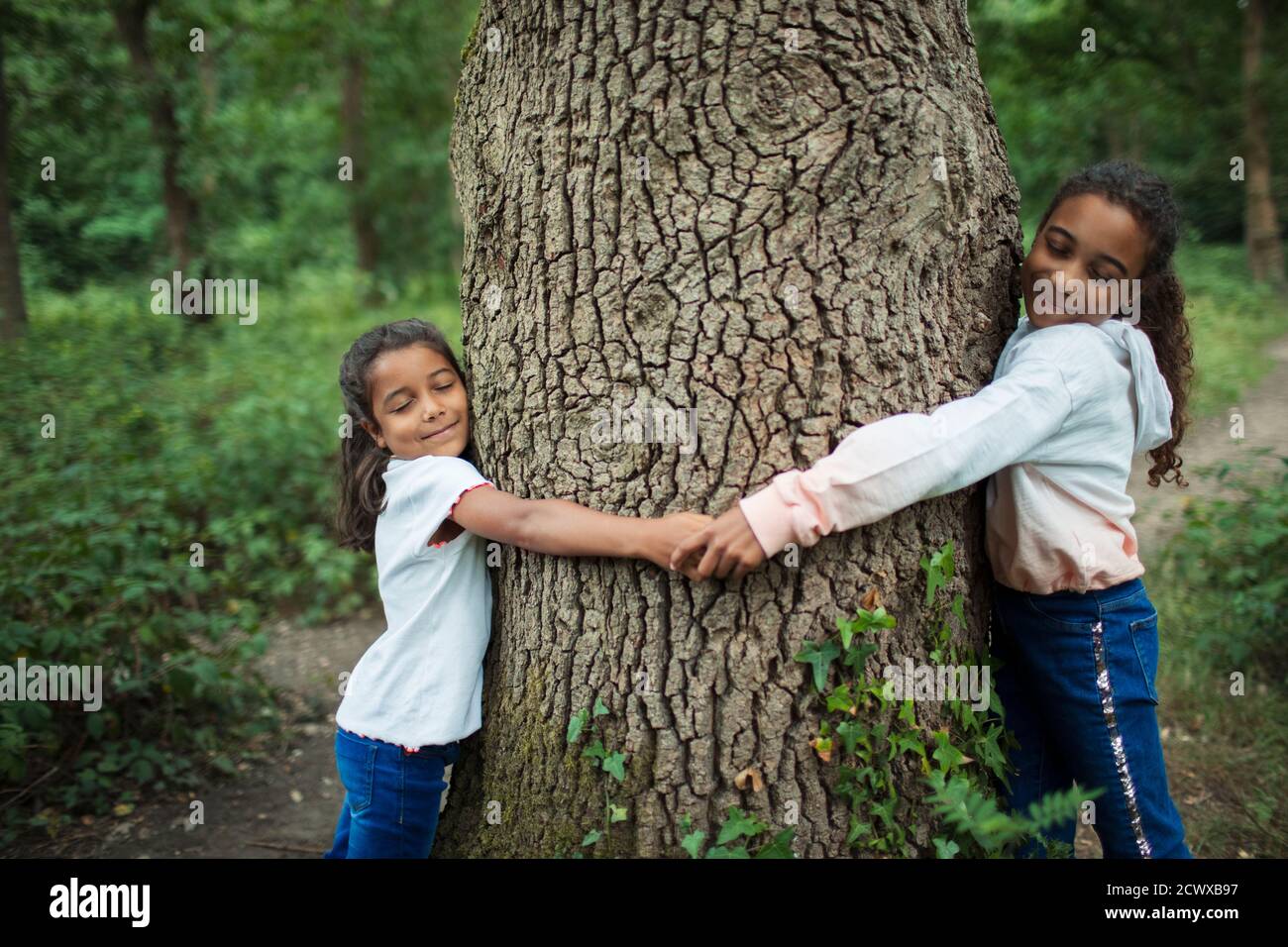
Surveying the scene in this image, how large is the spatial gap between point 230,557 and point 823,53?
4470mm

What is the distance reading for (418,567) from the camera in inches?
93.7

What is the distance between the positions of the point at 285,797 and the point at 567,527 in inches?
86.7

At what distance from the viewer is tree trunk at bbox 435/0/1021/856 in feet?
6.92

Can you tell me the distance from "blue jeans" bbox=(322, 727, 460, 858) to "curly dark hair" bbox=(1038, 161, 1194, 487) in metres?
2.04

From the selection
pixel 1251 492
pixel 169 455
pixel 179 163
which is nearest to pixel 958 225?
pixel 1251 492

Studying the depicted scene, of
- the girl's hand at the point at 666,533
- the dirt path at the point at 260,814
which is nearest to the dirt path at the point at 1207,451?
the girl's hand at the point at 666,533

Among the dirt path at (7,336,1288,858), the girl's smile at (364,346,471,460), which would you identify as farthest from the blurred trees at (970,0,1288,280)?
the girl's smile at (364,346,471,460)

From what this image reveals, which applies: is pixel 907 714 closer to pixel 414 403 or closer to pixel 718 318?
pixel 718 318

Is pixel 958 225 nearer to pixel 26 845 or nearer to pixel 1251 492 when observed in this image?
pixel 1251 492

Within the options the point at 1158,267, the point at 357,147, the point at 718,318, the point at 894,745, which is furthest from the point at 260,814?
the point at 357,147

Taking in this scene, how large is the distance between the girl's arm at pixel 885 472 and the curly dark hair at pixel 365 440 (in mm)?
856

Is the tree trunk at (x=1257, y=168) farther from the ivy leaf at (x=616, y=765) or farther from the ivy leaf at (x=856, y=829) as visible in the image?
the ivy leaf at (x=616, y=765)

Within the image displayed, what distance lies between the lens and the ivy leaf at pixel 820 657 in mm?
2156

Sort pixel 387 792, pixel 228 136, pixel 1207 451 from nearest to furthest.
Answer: pixel 387 792
pixel 1207 451
pixel 228 136
